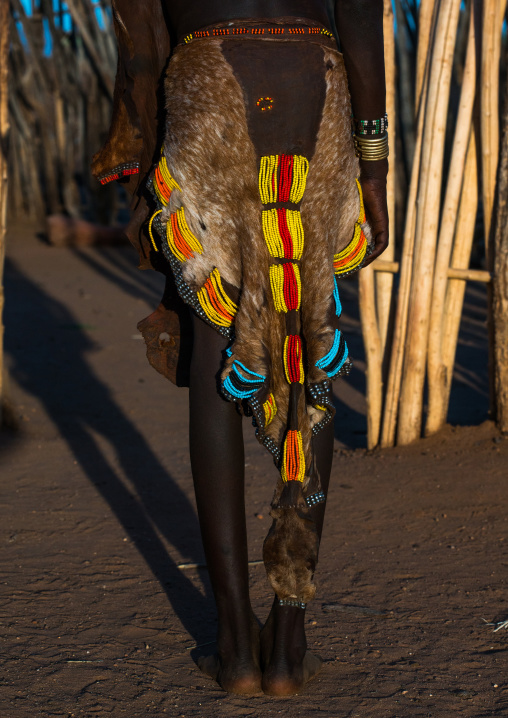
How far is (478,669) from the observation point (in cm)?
194

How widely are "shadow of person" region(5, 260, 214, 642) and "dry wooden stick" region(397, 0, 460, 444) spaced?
3.58ft

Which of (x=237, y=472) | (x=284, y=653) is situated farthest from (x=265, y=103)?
(x=284, y=653)

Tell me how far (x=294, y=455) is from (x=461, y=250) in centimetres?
203

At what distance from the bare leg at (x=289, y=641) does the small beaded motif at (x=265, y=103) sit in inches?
27.3

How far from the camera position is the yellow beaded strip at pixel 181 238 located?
1716 millimetres

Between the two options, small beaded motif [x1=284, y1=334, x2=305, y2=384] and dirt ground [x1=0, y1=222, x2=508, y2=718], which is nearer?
small beaded motif [x1=284, y1=334, x2=305, y2=384]

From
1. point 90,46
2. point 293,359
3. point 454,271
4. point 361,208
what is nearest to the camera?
point 293,359

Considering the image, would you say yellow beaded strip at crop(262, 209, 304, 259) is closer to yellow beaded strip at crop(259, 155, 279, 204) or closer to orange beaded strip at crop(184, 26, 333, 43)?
yellow beaded strip at crop(259, 155, 279, 204)

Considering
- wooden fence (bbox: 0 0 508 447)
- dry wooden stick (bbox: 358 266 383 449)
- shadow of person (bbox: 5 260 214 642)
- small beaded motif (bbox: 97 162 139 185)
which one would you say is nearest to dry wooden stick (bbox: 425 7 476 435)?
wooden fence (bbox: 0 0 508 447)

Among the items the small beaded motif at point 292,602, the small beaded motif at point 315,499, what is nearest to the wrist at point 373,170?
the small beaded motif at point 315,499

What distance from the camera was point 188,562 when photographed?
2605 mm

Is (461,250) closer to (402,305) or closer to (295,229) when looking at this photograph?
(402,305)

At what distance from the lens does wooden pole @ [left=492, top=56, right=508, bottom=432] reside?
3326mm

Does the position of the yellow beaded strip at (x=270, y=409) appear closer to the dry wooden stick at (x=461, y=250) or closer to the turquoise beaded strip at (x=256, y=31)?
the turquoise beaded strip at (x=256, y=31)
